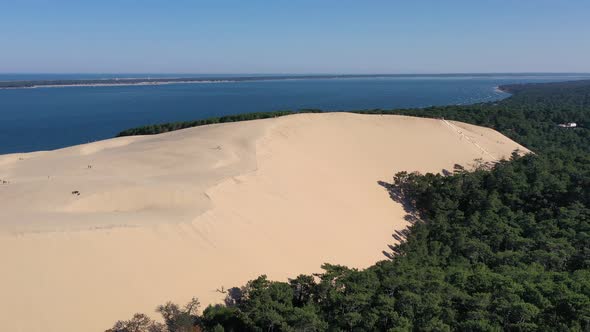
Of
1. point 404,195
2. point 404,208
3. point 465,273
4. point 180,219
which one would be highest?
point 180,219

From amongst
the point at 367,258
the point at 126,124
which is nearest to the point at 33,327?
the point at 367,258

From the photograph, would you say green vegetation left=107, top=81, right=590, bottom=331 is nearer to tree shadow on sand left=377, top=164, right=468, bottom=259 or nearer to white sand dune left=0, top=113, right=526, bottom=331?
tree shadow on sand left=377, top=164, right=468, bottom=259

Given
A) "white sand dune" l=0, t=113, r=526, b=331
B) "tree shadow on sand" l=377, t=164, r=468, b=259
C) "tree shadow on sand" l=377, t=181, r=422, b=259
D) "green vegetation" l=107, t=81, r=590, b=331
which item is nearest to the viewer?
"green vegetation" l=107, t=81, r=590, b=331

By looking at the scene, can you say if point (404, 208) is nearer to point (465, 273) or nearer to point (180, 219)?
point (465, 273)

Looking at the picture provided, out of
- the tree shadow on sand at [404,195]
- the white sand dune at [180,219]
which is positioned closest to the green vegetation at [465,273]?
the tree shadow on sand at [404,195]

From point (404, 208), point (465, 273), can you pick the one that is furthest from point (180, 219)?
point (404, 208)

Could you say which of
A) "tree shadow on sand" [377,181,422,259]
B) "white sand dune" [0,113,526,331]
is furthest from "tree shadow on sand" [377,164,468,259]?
"white sand dune" [0,113,526,331]

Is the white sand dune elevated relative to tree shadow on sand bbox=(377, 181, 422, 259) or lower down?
elevated
